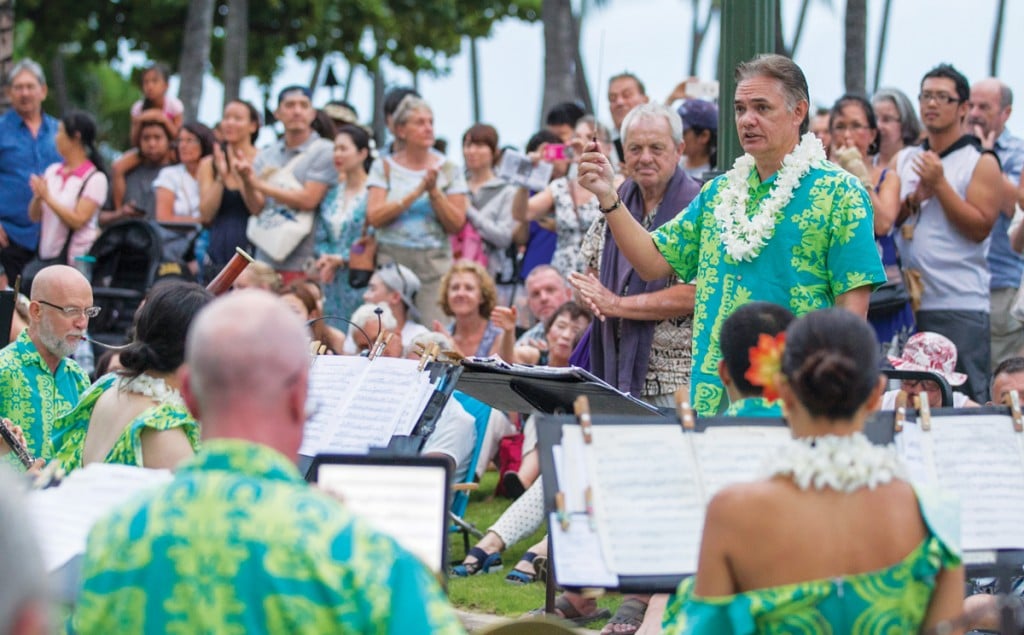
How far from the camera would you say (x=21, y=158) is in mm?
12164

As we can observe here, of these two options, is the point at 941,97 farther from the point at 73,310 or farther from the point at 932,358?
the point at 73,310

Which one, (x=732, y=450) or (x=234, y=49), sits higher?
(x=234, y=49)

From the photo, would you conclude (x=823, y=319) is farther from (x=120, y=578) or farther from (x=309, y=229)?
(x=309, y=229)

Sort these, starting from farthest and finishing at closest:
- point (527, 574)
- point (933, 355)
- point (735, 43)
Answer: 1. point (933, 355)
2. point (527, 574)
3. point (735, 43)

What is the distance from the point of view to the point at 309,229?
11109 mm

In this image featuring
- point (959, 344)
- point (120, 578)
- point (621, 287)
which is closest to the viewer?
point (120, 578)

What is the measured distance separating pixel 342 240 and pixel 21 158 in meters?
2.97

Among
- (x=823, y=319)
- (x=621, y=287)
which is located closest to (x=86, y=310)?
(x=621, y=287)

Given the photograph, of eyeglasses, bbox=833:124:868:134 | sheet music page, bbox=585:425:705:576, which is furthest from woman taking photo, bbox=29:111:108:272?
sheet music page, bbox=585:425:705:576

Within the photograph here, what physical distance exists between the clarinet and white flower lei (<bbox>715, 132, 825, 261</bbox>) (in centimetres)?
295

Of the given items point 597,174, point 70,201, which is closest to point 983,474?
point 597,174

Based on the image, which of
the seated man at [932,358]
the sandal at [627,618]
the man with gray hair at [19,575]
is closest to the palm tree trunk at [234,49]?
the seated man at [932,358]

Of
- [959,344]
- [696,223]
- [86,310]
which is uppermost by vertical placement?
[696,223]

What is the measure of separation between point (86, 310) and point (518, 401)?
2172 millimetres
